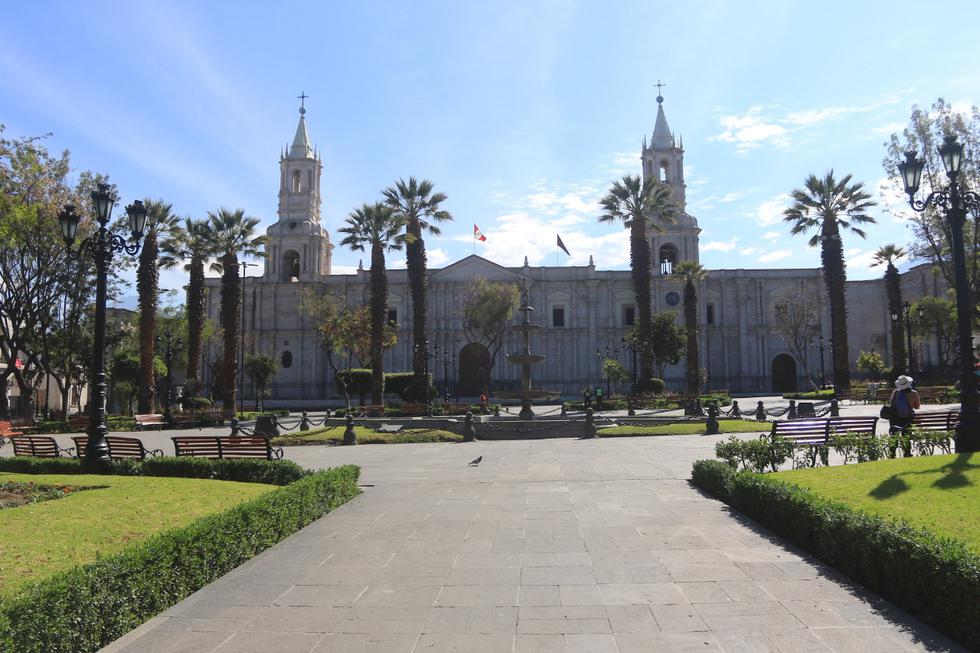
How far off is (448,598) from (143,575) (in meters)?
2.20

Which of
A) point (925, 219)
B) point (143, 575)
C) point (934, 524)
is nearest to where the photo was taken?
point (143, 575)

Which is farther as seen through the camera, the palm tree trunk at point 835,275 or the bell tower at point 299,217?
the bell tower at point 299,217

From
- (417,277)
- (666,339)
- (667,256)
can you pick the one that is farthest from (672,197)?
(417,277)

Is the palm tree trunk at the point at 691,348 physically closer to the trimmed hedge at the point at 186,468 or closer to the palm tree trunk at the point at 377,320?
the palm tree trunk at the point at 377,320

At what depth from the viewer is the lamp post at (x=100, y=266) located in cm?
1218

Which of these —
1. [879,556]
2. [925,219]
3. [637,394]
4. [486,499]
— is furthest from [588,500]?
[637,394]

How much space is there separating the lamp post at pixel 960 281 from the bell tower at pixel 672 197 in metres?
44.0

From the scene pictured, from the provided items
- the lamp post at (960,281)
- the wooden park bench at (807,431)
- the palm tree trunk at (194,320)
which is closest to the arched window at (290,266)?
the palm tree trunk at (194,320)

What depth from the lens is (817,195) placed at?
118ft

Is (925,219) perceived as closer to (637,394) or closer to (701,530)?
(637,394)

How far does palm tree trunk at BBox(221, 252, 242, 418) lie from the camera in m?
33.2

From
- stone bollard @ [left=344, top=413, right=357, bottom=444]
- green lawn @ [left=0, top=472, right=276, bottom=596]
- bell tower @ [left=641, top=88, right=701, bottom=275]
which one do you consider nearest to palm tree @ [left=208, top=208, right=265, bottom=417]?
stone bollard @ [left=344, top=413, right=357, bottom=444]

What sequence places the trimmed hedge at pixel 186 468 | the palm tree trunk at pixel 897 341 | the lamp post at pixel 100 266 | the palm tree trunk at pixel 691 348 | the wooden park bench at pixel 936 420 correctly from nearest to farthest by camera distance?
the trimmed hedge at pixel 186 468
the lamp post at pixel 100 266
the wooden park bench at pixel 936 420
the palm tree trunk at pixel 691 348
the palm tree trunk at pixel 897 341

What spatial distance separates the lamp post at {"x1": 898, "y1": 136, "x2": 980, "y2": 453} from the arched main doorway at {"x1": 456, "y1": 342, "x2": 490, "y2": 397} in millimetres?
41432
